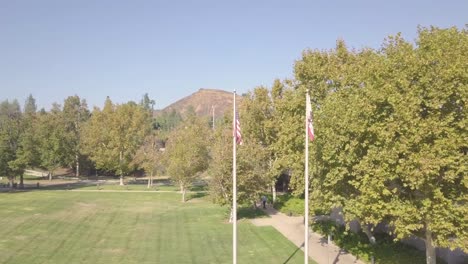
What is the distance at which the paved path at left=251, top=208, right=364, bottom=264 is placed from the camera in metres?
26.7

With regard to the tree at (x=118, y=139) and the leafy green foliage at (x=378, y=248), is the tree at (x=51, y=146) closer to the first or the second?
the tree at (x=118, y=139)

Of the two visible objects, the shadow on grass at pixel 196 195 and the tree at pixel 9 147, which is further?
the tree at pixel 9 147

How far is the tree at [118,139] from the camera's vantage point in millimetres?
71000

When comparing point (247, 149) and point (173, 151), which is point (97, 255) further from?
point (173, 151)

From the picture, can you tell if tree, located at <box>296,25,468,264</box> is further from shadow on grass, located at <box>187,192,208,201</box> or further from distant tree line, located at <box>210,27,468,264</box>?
shadow on grass, located at <box>187,192,208,201</box>

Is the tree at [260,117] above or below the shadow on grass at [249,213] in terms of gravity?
above

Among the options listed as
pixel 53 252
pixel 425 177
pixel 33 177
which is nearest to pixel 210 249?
pixel 53 252

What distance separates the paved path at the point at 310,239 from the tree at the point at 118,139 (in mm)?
32931

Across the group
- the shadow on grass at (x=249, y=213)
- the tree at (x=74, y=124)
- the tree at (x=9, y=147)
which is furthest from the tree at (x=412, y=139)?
the tree at (x=74, y=124)

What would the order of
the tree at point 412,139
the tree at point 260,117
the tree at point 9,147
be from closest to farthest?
the tree at point 412,139, the tree at point 260,117, the tree at point 9,147

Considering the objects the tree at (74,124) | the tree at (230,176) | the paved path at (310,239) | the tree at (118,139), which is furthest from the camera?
the tree at (74,124)

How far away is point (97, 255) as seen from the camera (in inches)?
1100

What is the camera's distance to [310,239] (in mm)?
32156

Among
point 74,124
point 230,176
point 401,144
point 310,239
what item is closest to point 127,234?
point 230,176
